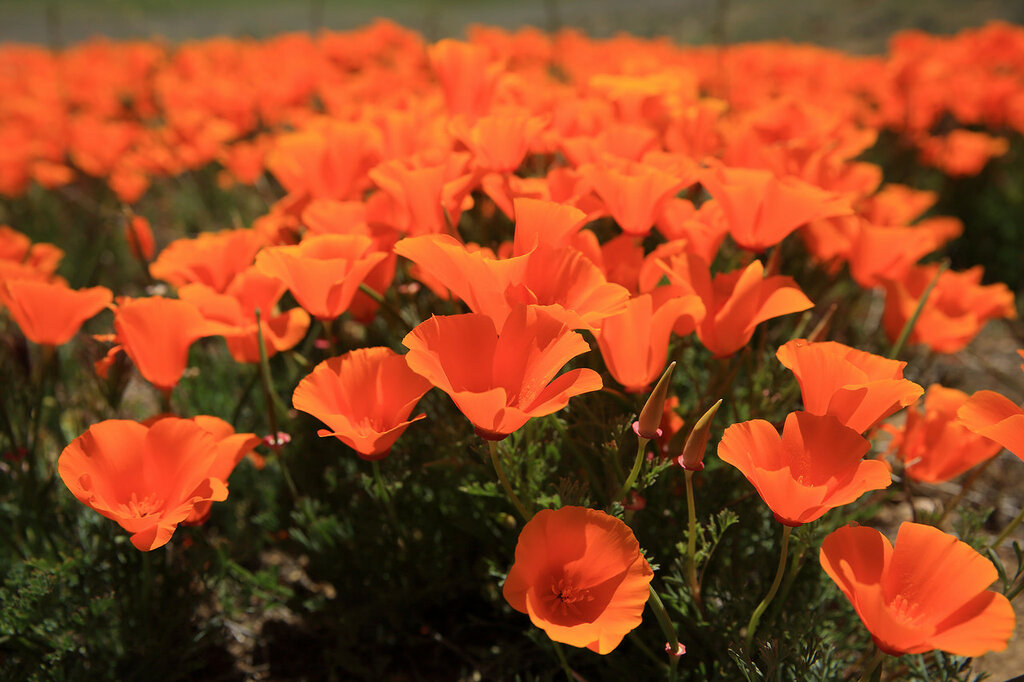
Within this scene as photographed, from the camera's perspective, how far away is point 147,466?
1.20 metres

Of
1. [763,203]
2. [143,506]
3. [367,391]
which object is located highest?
[763,203]

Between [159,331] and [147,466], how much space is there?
0.24 metres

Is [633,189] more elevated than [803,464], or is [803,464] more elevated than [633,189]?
[633,189]

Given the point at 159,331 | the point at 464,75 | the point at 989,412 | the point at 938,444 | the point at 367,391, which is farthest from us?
the point at 464,75

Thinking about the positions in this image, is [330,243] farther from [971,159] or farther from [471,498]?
[971,159]

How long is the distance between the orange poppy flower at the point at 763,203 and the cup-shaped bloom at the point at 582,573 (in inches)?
26.5

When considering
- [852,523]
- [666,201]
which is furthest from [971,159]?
[852,523]

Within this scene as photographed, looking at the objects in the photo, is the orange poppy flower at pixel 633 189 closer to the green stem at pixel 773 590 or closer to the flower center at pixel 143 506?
the green stem at pixel 773 590

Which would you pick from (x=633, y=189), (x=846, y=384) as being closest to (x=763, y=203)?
(x=633, y=189)

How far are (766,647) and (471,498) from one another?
24.6 inches

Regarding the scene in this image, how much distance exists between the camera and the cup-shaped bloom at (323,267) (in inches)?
47.9

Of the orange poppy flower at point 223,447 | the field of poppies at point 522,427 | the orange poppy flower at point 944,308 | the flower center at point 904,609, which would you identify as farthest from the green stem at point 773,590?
the orange poppy flower at point 223,447

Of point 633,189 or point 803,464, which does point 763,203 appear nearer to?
point 633,189

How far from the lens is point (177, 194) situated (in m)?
4.41
